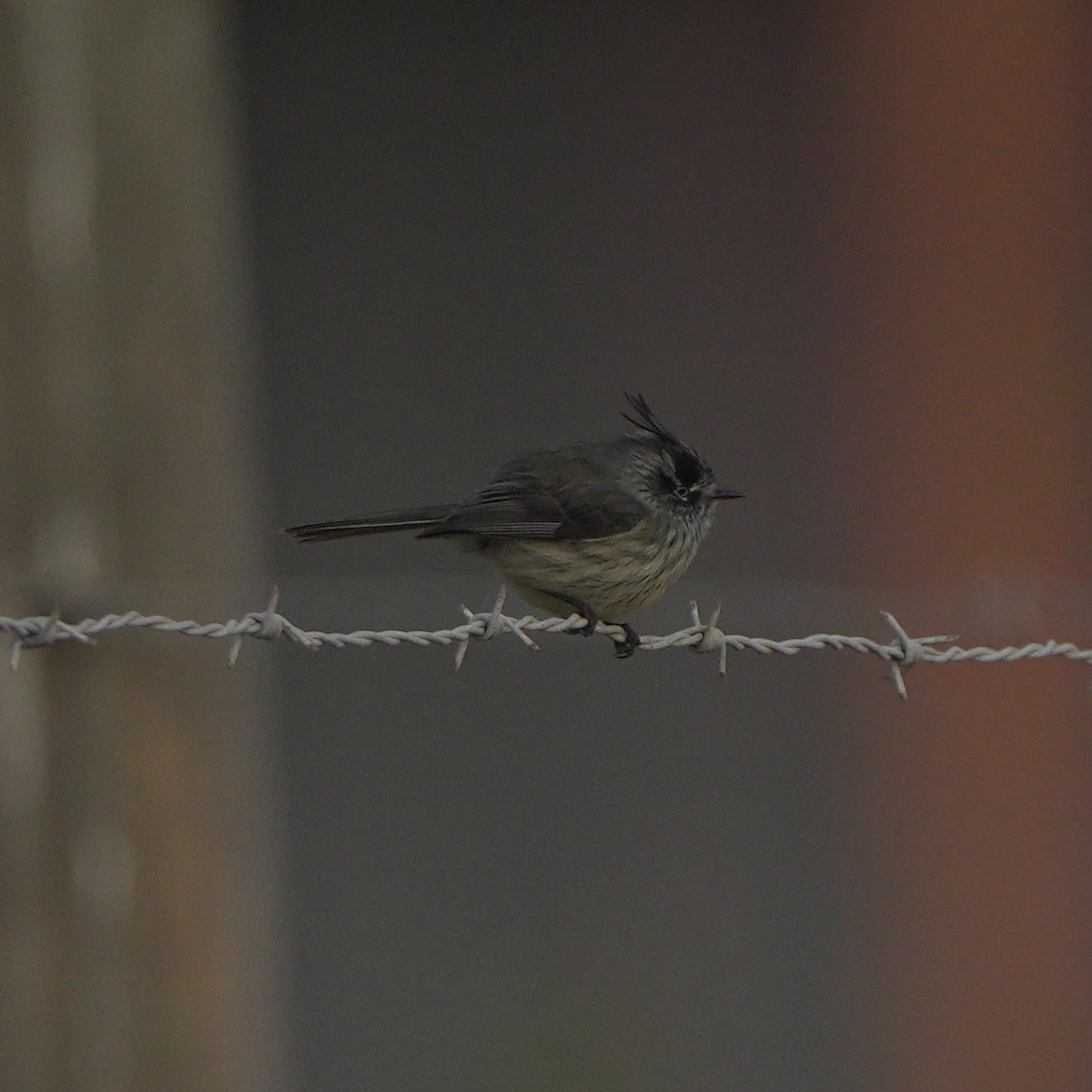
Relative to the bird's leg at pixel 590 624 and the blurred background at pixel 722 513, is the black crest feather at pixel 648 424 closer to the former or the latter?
the bird's leg at pixel 590 624

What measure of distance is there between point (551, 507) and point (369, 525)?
0.56 m

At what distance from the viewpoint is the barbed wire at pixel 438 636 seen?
87.5 inches

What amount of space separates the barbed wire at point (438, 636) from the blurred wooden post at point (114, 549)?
1.4 inches

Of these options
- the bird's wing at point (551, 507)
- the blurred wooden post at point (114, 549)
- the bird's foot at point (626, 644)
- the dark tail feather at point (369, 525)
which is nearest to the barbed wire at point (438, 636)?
the blurred wooden post at point (114, 549)

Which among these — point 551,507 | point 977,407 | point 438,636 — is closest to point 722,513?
point 977,407

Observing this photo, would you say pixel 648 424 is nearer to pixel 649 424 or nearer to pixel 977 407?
pixel 649 424

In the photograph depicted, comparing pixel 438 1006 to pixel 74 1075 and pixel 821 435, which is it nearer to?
pixel 821 435

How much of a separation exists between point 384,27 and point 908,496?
2.66m


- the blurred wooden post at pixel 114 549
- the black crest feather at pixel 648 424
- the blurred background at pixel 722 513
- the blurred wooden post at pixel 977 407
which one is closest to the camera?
the blurred wooden post at pixel 114 549

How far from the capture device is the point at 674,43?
18.4 ft

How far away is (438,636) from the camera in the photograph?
2.70 meters

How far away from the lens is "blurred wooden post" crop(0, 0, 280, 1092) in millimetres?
2219

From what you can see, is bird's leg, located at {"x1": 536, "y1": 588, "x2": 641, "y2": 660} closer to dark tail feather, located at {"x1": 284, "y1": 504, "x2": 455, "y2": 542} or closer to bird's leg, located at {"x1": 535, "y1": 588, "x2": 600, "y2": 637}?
bird's leg, located at {"x1": 535, "y1": 588, "x2": 600, "y2": 637}

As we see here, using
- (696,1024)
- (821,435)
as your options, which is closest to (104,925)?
(696,1024)
